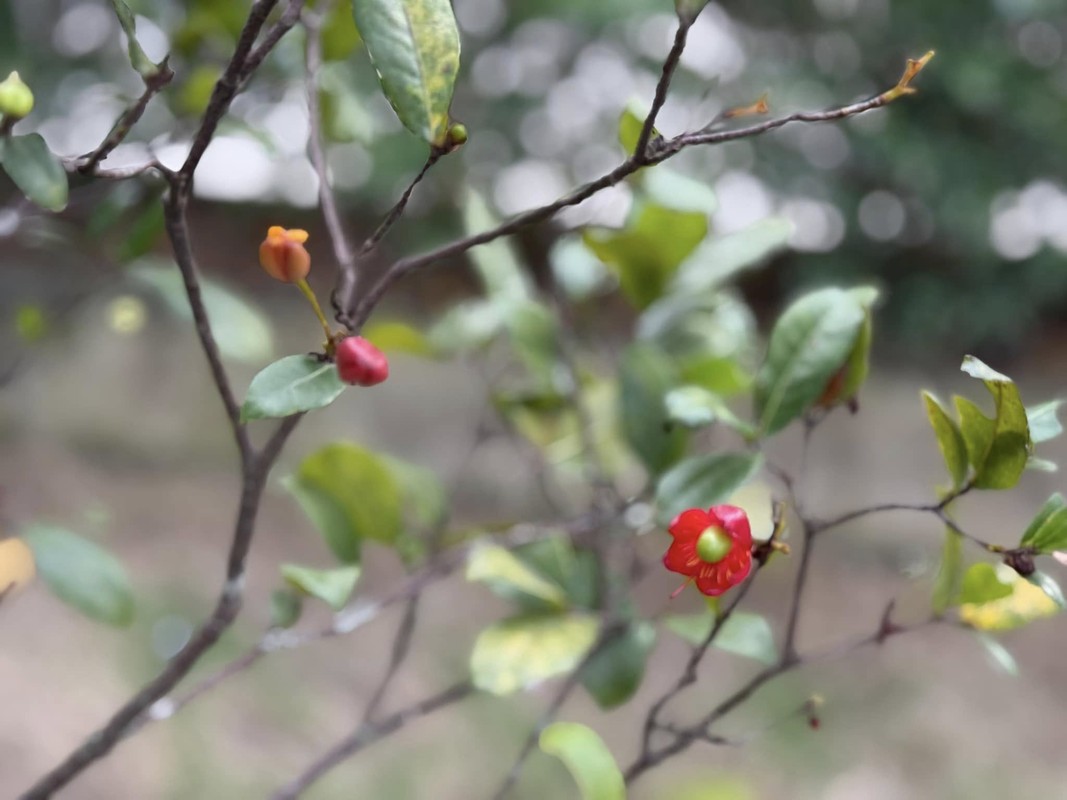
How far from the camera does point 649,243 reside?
1.93ft

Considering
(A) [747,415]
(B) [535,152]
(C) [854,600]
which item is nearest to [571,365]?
(A) [747,415]

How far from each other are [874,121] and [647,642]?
173 cm

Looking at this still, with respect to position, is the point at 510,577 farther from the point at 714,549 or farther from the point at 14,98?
the point at 14,98

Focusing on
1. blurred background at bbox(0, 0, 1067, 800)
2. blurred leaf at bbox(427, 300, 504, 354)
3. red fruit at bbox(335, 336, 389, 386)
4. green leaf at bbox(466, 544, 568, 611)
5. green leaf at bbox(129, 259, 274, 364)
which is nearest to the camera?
red fruit at bbox(335, 336, 389, 386)

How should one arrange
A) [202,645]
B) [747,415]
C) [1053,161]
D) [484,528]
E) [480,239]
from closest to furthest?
[480,239]
[202,645]
[484,528]
[747,415]
[1053,161]

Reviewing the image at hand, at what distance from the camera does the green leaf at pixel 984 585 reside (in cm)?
39

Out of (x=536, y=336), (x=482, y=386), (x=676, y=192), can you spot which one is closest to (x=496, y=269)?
(x=536, y=336)

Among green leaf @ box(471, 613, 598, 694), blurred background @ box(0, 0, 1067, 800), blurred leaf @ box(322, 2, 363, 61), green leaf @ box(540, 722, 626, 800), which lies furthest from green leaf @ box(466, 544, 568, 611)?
blurred background @ box(0, 0, 1067, 800)

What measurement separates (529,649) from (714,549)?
229mm

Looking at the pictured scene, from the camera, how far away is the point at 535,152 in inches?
78.0

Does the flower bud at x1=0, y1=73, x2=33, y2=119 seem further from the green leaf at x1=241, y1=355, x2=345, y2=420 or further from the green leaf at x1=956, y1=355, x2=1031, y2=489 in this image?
the green leaf at x1=956, y1=355, x2=1031, y2=489

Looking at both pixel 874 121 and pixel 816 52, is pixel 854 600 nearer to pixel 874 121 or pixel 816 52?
pixel 874 121

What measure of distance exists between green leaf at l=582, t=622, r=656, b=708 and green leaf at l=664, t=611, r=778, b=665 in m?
0.03

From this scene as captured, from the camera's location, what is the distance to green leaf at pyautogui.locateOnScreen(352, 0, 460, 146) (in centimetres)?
30
